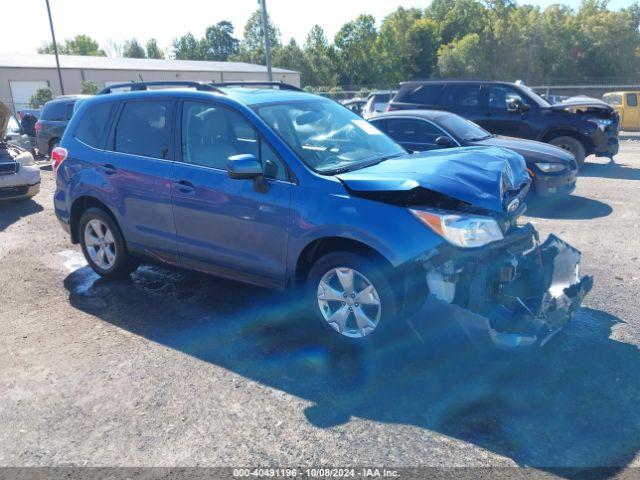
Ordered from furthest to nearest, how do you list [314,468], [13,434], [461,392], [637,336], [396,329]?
[637,336] < [396,329] < [461,392] < [13,434] < [314,468]

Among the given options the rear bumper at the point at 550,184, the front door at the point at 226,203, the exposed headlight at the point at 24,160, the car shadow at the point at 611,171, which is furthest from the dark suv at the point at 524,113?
the front door at the point at 226,203

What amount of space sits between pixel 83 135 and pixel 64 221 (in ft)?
3.25

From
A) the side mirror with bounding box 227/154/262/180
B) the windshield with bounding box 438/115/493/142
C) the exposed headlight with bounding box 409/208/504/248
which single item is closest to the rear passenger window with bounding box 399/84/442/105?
the windshield with bounding box 438/115/493/142

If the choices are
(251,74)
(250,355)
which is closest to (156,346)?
(250,355)

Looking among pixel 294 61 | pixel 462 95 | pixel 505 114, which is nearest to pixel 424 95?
pixel 462 95

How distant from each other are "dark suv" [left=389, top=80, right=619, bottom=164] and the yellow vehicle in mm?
9903

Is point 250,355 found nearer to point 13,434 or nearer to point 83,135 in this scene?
point 13,434

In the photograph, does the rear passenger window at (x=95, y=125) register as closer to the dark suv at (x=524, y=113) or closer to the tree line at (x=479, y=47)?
the dark suv at (x=524, y=113)

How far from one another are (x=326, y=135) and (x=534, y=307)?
2.18 meters

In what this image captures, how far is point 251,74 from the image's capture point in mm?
55000

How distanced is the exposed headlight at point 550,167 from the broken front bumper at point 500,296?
473 centimetres

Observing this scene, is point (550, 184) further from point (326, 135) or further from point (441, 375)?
point (441, 375)

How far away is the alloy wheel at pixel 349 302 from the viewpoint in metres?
4.00

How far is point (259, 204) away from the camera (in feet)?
14.4
